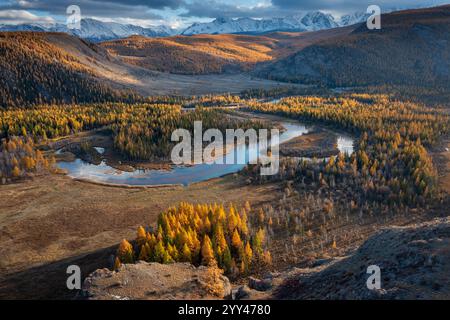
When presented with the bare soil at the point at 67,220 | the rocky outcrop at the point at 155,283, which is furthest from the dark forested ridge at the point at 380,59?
the rocky outcrop at the point at 155,283

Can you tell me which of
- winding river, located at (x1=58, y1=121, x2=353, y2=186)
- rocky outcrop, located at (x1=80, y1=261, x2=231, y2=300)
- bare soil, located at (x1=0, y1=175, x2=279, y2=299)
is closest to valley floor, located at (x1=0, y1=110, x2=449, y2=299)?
bare soil, located at (x1=0, y1=175, x2=279, y2=299)

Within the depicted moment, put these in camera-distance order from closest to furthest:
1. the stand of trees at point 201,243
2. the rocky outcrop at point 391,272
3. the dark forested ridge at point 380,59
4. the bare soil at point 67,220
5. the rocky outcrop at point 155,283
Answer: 1. the rocky outcrop at point 391,272
2. the rocky outcrop at point 155,283
3. the stand of trees at point 201,243
4. the bare soil at point 67,220
5. the dark forested ridge at point 380,59

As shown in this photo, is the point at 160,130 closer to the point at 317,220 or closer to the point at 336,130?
the point at 336,130

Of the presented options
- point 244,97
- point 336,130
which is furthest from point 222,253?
point 244,97

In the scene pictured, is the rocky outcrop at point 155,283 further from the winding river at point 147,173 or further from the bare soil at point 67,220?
the winding river at point 147,173

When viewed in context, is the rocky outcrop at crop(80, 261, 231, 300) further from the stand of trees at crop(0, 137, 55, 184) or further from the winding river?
the stand of trees at crop(0, 137, 55, 184)

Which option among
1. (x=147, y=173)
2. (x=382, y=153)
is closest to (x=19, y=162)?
(x=147, y=173)
